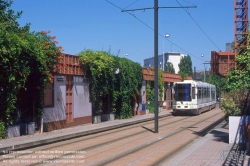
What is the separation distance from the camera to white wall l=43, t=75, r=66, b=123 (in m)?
25.2

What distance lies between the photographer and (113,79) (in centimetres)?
3238

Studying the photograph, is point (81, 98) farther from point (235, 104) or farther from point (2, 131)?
point (235, 104)

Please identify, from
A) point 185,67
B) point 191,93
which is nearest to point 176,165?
point 191,93

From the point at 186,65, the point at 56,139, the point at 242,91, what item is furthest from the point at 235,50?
the point at 186,65

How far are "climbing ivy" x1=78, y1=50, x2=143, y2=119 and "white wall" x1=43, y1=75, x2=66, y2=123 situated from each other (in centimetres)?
318

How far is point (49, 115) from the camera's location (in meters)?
24.8

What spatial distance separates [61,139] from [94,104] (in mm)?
11148

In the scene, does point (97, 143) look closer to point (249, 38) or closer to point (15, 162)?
point (15, 162)

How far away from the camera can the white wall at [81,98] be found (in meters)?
28.3

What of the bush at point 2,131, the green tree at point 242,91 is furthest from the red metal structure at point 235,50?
the bush at point 2,131

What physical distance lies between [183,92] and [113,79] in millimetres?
10780

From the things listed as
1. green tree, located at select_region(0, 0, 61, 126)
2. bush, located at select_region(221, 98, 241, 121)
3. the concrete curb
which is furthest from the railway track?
green tree, located at select_region(0, 0, 61, 126)

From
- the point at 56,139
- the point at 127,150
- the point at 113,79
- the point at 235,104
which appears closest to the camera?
the point at 127,150

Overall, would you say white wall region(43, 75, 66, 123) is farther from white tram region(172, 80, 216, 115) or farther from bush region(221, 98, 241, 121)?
white tram region(172, 80, 216, 115)
